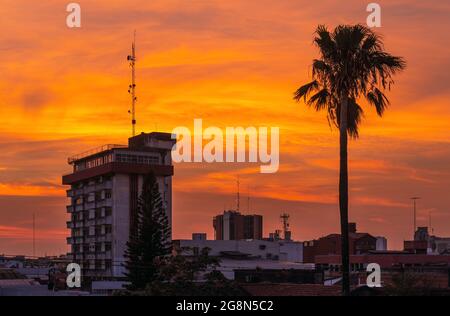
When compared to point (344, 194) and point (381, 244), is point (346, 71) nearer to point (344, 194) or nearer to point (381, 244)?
point (344, 194)

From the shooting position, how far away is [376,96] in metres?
46.6

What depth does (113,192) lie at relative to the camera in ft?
573

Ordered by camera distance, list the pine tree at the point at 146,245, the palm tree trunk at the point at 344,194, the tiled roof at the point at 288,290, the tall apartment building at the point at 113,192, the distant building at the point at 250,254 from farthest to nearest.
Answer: the tall apartment building at the point at 113,192 < the distant building at the point at 250,254 < the pine tree at the point at 146,245 < the tiled roof at the point at 288,290 < the palm tree trunk at the point at 344,194

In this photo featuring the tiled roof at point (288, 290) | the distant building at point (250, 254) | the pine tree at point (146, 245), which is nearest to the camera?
the tiled roof at point (288, 290)

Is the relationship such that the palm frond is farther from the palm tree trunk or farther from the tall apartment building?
the tall apartment building

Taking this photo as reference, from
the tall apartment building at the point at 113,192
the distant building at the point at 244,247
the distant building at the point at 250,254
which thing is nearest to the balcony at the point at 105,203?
the tall apartment building at the point at 113,192

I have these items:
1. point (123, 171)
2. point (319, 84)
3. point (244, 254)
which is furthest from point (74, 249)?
point (319, 84)

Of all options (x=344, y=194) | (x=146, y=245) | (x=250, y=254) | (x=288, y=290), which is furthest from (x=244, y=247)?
(x=344, y=194)

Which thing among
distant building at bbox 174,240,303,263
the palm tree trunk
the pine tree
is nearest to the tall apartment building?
distant building at bbox 174,240,303,263

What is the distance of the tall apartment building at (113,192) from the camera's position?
570ft

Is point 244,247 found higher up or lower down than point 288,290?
higher up

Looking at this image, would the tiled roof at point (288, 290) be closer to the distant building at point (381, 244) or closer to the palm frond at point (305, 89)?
the palm frond at point (305, 89)
